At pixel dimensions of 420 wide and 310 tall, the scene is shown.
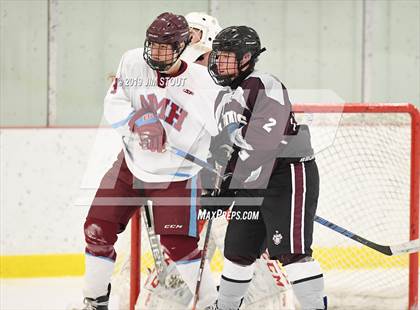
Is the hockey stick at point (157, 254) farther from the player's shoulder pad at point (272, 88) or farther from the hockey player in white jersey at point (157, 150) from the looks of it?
the player's shoulder pad at point (272, 88)

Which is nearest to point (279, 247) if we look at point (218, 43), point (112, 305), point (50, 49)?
point (218, 43)

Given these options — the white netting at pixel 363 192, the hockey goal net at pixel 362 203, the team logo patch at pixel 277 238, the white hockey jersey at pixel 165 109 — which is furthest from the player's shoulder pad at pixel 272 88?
the white netting at pixel 363 192

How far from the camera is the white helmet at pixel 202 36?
3.94 meters

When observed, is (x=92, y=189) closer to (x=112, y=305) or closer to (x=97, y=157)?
(x=97, y=157)

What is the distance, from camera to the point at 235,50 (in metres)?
3.09

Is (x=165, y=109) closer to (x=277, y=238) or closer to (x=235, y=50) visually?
(x=235, y=50)

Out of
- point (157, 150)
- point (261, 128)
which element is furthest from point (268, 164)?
point (157, 150)

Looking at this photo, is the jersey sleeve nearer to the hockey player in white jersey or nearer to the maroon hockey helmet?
the hockey player in white jersey

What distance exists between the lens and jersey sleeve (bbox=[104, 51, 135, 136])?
327 centimetres

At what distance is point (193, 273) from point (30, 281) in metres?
1.50

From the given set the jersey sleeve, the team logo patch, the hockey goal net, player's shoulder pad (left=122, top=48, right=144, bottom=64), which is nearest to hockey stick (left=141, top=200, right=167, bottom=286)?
the hockey goal net

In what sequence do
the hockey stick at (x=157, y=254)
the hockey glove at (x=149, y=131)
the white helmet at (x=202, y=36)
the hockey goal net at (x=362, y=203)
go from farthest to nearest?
the hockey goal net at (x=362, y=203)
the white helmet at (x=202, y=36)
the hockey stick at (x=157, y=254)
the hockey glove at (x=149, y=131)

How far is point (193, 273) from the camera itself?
336cm

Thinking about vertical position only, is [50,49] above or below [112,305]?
above
